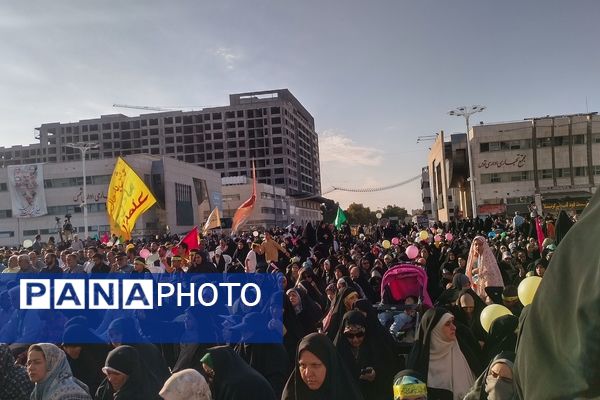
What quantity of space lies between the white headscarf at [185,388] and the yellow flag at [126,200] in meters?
9.88

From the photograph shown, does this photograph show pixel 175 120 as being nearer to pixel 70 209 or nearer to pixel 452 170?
pixel 70 209

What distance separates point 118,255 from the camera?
8.98 metres

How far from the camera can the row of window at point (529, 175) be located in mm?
41250

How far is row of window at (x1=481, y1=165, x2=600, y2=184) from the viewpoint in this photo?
41250 millimetres

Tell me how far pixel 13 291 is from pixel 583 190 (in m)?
42.4

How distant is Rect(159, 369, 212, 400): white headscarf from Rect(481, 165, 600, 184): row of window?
42372 millimetres

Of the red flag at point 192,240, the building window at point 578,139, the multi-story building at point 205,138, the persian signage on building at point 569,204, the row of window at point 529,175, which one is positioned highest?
the multi-story building at point 205,138

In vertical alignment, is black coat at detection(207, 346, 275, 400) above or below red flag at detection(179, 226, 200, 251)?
below

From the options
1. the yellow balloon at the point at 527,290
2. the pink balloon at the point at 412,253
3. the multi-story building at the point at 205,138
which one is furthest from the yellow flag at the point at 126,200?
the multi-story building at the point at 205,138

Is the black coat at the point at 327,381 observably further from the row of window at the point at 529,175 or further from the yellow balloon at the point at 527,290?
the row of window at the point at 529,175

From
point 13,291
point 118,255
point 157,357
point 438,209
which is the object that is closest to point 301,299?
point 157,357

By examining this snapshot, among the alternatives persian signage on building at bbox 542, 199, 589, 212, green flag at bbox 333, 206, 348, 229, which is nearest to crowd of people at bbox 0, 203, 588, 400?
green flag at bbox 333, 206, 348, 229

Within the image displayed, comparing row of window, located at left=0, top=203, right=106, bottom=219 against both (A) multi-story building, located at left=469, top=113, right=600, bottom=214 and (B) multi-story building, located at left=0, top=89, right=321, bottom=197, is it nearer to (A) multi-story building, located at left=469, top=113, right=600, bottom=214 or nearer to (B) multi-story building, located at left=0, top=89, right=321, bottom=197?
(A) multi-story building, located at left=469, top=113, right=600, bottom=214

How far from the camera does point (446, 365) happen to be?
3920 mm
